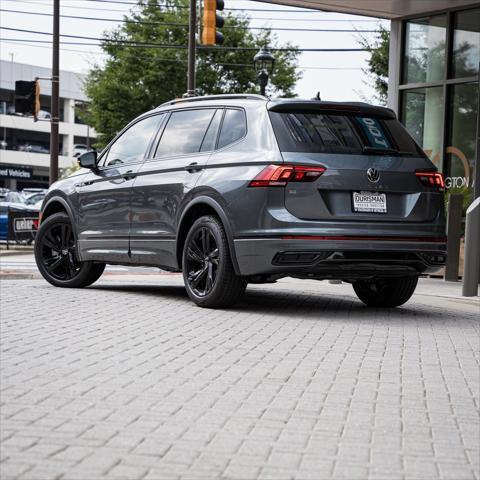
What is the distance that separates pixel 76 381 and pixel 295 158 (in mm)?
3656

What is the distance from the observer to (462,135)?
1867 centimetres

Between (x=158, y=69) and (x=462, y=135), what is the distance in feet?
108

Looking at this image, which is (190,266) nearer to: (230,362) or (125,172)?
(125,172)

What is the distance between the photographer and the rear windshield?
9.11 meters

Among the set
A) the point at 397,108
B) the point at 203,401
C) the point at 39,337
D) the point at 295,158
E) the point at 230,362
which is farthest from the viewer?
the point at 397,108

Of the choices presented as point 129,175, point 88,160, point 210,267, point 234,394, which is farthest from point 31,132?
point 234,394

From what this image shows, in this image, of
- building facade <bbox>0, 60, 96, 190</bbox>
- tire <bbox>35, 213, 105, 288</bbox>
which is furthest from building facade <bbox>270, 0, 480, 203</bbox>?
building facade <bbox>0, 60, 96, 190</bbox>

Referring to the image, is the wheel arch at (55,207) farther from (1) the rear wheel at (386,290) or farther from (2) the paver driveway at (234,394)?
(1) the rear wheel at (386,290)

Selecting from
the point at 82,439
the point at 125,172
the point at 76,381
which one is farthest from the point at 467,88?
the point at 82,439

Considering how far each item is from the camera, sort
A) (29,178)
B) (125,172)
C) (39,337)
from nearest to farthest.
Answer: (39,337)
(125,172)
(29,178)

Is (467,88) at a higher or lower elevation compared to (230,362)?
higher

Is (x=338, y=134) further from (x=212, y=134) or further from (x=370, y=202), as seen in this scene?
(x=212, y=134)

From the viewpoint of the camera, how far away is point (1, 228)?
26.8m

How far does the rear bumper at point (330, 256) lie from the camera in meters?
8.80
